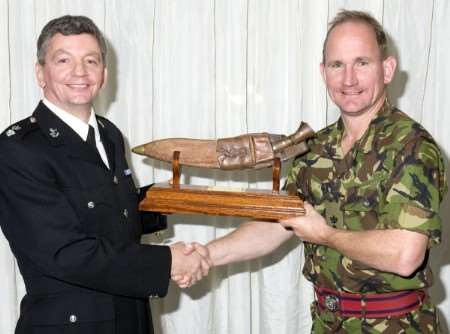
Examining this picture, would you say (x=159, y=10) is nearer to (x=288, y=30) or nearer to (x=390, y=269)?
(x=288, y=30)

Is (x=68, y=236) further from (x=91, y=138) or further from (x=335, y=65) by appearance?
(x=335, y=65)

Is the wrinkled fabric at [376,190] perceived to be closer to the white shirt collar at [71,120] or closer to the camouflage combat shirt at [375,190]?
the camouflage combat shirt at [375,190]

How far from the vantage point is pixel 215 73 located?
2.37 metres

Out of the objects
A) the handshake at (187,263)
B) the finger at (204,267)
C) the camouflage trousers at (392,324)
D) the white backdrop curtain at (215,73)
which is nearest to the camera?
the camouflage trousers at (392,324)

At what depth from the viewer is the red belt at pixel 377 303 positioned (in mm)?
1665

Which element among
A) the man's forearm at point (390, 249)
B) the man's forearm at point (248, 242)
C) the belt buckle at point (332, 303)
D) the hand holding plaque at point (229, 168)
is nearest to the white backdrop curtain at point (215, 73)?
the man's forearm at point (248, 242)

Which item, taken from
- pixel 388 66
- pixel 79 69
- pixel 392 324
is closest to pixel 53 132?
pixel 79 69

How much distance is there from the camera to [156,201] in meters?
1.84

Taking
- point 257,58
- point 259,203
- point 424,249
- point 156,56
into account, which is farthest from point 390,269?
point 156,56

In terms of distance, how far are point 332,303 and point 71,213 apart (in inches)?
30.6

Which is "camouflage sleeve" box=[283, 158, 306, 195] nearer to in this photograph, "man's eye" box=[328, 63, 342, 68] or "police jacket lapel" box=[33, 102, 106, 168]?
"man's eye" box=[328, 63, 342, 68]

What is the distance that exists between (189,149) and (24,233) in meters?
0.56

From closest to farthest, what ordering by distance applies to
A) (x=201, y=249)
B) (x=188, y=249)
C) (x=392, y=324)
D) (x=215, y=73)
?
(x=392, y=324) → (x=188, y=249) → (x=201, y=249) → (x=215, y=73)

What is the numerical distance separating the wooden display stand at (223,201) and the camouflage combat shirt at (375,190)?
11 cm
